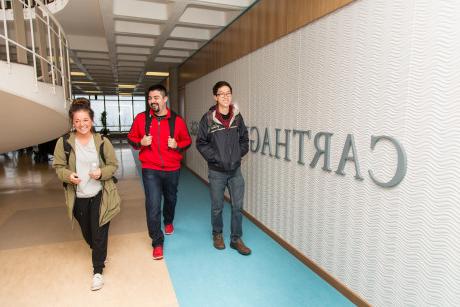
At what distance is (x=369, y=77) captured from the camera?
6.88 ft

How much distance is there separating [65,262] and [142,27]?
3.99m

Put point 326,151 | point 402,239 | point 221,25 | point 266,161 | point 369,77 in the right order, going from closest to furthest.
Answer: point 402,239 < point 369,77 < point 326,151 < point 266,161 < point 221,25

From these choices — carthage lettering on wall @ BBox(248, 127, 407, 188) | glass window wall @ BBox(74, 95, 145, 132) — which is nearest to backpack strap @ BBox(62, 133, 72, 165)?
carthage lettering on wall @ BBox(248, 127, 407, 188)

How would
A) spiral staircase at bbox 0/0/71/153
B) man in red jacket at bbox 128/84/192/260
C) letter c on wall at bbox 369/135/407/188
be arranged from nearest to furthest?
letter c on wall at bbox 369/135/407/188 < spiral staircase at bbox 0/0/71/153 < man in red jacket at bbox 128/84/192/260

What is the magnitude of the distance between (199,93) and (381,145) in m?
5.18

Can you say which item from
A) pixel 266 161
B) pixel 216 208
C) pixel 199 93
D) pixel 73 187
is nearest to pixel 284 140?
pixel 266 161

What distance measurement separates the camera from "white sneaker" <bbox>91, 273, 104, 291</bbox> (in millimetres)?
2480

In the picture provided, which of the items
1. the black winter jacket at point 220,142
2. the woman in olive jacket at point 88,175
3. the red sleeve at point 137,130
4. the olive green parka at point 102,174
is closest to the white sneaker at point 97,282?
the woman in olive jacket at point 88,175

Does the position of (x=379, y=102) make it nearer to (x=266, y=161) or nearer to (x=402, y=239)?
(x=402, y=239)

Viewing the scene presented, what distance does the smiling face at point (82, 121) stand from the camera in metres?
2.47

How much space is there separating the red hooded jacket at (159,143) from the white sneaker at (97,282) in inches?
43.2

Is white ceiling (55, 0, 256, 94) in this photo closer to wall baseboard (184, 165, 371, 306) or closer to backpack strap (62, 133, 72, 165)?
backpack strap (62, 133, 72, 165)

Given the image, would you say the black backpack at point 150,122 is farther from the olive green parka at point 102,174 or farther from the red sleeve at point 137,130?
the olive green parka at point 102,174

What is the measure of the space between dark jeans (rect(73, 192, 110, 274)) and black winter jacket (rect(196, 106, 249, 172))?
109 centimetres
